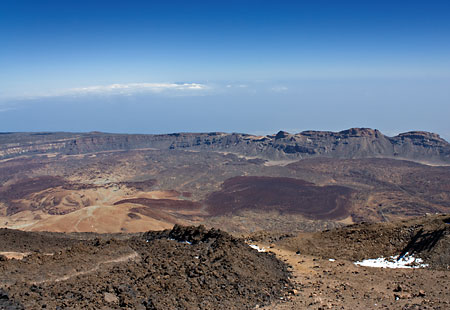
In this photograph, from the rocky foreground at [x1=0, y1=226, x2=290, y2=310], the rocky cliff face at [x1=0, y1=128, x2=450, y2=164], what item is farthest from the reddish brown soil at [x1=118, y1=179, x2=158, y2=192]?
the rocky foreground at [x1=0, y1=226, x2=290, y2=310]

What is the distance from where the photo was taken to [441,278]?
17.3 metres

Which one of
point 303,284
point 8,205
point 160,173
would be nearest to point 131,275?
point 303,284

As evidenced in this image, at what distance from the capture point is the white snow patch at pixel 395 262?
20428 mm

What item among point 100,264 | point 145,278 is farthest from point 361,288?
point 100,264

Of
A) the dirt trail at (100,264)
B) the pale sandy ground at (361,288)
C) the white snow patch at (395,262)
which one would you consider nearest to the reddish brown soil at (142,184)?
the dirt trail at (100,264)

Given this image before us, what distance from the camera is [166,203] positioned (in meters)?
76.6

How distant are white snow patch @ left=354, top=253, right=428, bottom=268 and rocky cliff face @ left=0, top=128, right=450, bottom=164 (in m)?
117

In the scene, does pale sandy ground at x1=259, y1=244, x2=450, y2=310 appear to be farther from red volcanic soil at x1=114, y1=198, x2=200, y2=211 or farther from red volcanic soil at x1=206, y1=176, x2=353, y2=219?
red volcanic soil at x1=114, y1=198, x2=200, y2=211

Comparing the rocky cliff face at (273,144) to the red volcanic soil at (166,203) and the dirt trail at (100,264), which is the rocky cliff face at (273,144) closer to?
the red volcanic soil at (166,203)

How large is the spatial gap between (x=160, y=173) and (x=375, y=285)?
10097cm

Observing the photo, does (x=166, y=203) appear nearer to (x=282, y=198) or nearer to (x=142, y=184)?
(x=142, y=184)

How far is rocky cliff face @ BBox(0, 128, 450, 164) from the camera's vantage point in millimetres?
131138

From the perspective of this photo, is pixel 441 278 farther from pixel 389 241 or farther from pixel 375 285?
pixel 389 241

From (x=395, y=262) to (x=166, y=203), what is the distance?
201 feet
